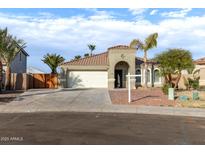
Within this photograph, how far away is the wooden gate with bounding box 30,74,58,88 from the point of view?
1909 inches

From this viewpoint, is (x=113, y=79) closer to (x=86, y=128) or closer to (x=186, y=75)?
(x=186, y=75)

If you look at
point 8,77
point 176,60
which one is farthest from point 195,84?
point 8,77

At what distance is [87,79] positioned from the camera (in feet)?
155

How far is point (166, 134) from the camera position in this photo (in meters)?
13.7

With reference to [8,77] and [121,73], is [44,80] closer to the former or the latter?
[8,77]

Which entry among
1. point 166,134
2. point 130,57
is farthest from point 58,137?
point 130,57

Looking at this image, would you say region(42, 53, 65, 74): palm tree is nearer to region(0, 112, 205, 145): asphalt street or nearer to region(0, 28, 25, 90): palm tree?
region(0, 28, 25, 90): palm tree

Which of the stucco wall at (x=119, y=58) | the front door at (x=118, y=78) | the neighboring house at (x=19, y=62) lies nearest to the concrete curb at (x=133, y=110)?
the stucco wall at (x=119, y=58)

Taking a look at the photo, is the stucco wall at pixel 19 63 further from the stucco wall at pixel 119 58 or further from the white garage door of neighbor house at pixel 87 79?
the stucco wall at pixel 119 58

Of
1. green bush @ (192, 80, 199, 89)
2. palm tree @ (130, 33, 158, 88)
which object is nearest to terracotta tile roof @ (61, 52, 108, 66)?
palm tree @ (130, 33, 158, 88)

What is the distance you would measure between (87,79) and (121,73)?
4.29m

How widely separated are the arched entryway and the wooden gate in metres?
8.19

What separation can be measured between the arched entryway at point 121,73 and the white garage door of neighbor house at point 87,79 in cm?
166

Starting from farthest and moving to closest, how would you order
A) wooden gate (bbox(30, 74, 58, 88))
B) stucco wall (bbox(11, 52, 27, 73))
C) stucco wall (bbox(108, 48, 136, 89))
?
stucco wall (bbox(11, 52, 27, 73)) < wooden gate (bbox(30, 74, 58, 88)) < stucco wall (bbox(108, 48, 136, 89))
